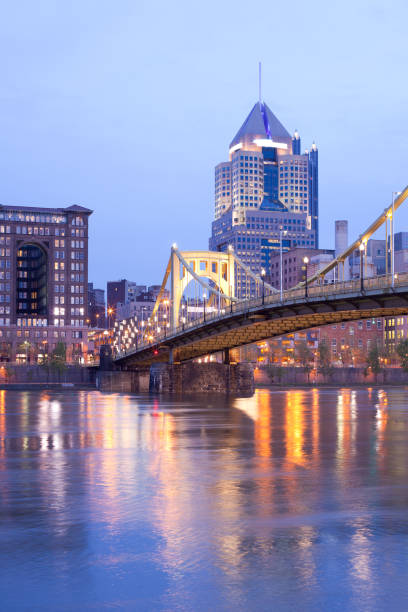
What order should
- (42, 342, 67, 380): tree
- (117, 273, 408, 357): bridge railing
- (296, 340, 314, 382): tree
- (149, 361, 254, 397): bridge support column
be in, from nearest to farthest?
(117, 273, 408, 357): bridge railing, (149, 361, 254, 397): bridge support column, (42, 342, 67, 380): tree, (296, 340, 314, 382): tree

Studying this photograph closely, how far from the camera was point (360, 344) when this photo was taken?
18400 cm

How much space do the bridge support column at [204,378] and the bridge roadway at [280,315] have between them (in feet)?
8.29

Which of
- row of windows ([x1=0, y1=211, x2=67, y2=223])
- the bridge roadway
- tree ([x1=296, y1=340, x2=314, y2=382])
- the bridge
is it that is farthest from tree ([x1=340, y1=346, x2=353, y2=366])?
row of windows ([x1=0, y1=211, x2=67, y2=223])

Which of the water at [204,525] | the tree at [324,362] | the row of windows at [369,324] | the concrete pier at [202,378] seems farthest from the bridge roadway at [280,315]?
the row of windows at [369,324]

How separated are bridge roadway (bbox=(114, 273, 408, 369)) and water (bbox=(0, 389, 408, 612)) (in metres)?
24.5

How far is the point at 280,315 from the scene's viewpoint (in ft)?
253

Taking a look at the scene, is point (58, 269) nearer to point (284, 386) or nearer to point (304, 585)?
point (284, 386)

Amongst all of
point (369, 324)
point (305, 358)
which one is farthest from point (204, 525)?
point (369, 324)

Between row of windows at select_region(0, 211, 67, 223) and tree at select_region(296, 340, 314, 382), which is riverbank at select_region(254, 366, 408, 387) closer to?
tree at select_region(296, 340, 314, 382)

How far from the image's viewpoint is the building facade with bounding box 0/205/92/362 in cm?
19412

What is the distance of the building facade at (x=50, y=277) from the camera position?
194 meters

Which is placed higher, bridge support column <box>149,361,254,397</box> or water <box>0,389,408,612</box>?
bridge support column <box>149,361,254,397</box>

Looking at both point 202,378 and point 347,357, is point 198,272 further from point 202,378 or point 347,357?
point 347,357

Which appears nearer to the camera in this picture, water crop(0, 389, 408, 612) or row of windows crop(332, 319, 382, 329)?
water crop(0, 389, 408, 612)
